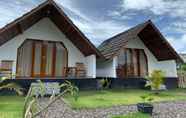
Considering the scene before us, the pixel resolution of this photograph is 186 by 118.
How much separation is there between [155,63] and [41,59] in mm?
10123

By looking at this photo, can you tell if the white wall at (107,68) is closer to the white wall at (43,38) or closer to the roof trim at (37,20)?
the roof trim at (37,20)

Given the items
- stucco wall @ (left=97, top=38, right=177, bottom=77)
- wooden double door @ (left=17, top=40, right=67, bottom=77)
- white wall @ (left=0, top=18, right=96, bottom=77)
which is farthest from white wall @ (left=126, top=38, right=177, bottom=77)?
wooden double door @ (left=17, top=40, right=67, bottom=77)

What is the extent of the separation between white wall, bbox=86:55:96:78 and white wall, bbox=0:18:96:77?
1.97 feet

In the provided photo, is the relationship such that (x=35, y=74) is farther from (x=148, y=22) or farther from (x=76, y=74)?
(x=148, y=22)

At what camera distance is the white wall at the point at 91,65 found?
45.3ft

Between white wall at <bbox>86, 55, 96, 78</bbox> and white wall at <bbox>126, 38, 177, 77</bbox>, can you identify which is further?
white wall at <bbox>126, 38, 177, 77</bbox>

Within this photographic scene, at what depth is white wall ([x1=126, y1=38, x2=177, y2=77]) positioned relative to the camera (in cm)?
1745

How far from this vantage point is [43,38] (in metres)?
14.0

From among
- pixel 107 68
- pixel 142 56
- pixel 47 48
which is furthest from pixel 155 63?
pixel 47 48

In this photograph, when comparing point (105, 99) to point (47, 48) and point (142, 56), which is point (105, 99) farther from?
point (142, 56)

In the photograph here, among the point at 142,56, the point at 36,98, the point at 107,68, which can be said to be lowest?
the point at 36,98

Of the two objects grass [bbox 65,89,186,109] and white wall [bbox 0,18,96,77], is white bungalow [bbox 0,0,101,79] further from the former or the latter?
grass [bbox 65,89,186,109]

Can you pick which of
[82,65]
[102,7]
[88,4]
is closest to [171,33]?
[102,7]

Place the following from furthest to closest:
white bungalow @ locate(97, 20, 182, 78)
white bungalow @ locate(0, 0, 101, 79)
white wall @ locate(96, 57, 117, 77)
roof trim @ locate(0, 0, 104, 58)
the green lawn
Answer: white bungalow @ locate(97, 20, 182, 78) < white wall @ locate(96, 57, 117, 77) < white bungalow @ locate(0, 0, 101, 79) < roof trim @ locate(0, 0, 104, 58) < the green lawn
